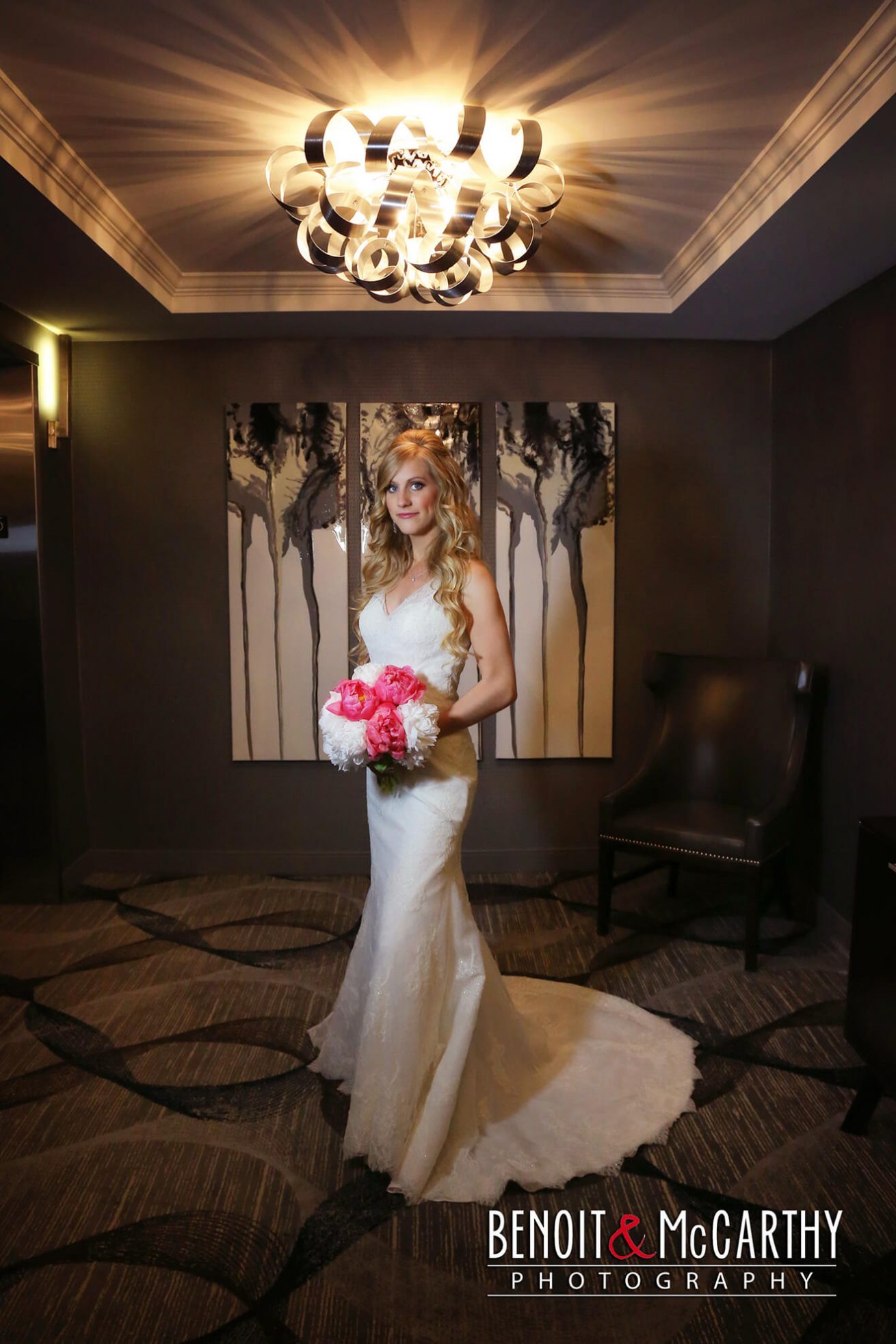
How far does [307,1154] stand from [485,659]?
141 cm

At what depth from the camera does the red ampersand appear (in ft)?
7.17

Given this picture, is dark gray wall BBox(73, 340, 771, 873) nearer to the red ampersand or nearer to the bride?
the bride

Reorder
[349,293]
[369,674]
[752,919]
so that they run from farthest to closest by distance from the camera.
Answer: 1. [349,293]
2. [752,919]
3. [369,674]

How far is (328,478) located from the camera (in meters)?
4.76

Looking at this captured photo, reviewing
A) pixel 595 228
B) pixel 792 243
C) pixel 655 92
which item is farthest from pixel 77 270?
pixel 792 243

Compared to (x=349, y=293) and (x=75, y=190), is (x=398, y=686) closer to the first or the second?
(x=75, y=190)

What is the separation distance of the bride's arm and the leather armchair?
5.17ft

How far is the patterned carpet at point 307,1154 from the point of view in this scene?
6.61 feet

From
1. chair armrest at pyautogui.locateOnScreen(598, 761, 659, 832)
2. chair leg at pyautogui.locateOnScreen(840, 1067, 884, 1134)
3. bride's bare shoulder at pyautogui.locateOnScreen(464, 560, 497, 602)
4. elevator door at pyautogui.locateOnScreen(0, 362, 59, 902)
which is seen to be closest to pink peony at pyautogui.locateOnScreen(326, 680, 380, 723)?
bride's bare shoulder at pyautogui.locateOnScreen(464, 560, 497, 602)

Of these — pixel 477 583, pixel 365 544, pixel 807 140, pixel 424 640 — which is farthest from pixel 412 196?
pixel 365 544

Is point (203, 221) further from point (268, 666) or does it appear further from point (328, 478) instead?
point (268, 666)

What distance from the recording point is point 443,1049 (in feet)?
8.39

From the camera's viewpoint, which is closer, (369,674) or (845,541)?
(369,674)

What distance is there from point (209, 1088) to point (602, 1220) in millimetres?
1237
